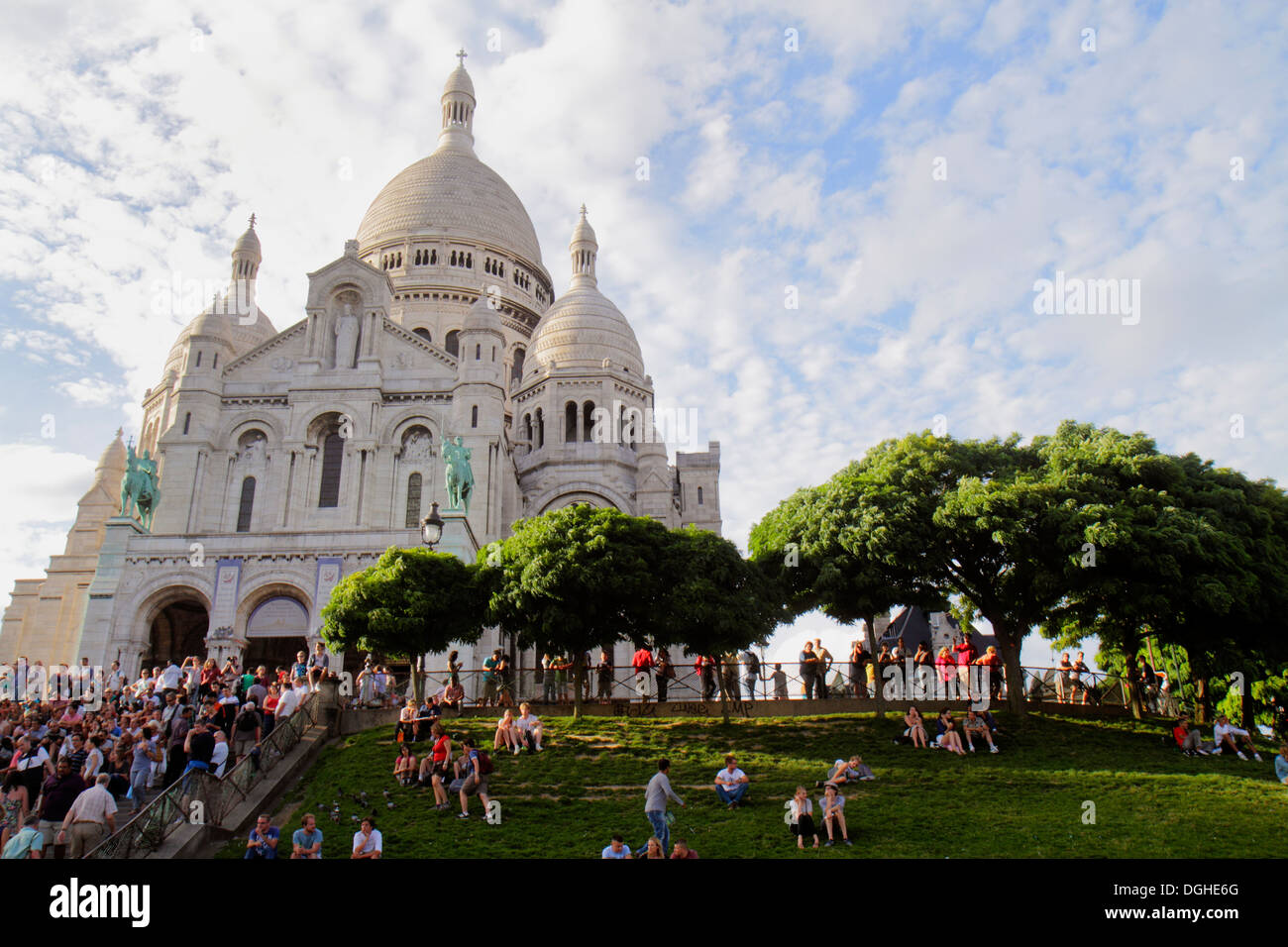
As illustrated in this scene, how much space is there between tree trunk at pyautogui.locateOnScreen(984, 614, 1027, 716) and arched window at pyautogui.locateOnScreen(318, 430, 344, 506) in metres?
28.6

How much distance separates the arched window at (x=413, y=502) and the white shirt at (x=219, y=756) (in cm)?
2567

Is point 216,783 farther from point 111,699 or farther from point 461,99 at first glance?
point 461,99

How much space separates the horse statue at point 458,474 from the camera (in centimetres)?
3906

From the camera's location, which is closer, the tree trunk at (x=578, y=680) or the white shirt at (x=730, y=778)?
the white shirt at (x=730, y=778)

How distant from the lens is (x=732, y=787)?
1994 centimetres

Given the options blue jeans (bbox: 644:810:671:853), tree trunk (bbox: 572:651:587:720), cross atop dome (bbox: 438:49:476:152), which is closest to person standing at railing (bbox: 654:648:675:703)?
tree trunk (bbox: 572:651:587:720)

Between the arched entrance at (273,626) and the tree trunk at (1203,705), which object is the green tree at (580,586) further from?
the tree trunk at (1203,705)

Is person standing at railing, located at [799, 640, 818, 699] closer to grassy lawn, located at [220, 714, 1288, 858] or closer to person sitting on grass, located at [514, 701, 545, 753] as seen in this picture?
grassy lawn, located at [220, 714, 1288, 858]

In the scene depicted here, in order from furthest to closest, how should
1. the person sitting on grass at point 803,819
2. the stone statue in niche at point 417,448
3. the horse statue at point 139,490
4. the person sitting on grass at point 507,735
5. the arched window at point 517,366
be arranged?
1. the arched window at point 517,366
2. the stone statue in niche at point 417,448
3. the horse statue at point 139,490
4. the person sitting on grass at point 507,735
5. the person sitting on grass at point 803,819

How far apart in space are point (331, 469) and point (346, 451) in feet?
3.72

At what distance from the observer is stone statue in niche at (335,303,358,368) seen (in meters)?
48.7

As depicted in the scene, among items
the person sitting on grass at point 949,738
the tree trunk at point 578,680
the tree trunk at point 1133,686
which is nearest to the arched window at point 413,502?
the tree trunk at point 578,680
